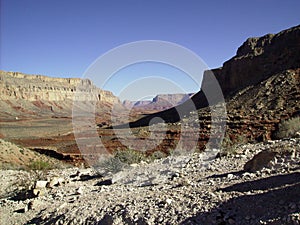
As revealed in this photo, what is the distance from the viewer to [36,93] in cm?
11862

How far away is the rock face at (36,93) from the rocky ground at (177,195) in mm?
81566

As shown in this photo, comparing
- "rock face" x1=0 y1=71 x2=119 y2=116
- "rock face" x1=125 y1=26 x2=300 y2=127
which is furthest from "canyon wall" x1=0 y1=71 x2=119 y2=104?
"rock face" x1=125 y1=26 x2=300 y2=127

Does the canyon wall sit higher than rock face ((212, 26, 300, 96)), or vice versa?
the canyon wall

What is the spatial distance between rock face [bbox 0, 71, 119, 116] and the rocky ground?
81.6 meters

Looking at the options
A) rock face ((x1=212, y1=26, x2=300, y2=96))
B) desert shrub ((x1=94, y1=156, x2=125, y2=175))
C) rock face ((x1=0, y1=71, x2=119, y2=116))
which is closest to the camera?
desert shrub ((x1=94, y1=156, x2=125, y2=175))

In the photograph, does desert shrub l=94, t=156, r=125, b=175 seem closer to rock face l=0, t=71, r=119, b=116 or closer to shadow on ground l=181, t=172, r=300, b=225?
shadow on ground l=181, t=172, r=300, b=225

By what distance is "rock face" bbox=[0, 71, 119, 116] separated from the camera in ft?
335

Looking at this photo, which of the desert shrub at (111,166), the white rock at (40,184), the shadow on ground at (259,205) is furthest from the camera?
the desert shrub at (111,166)

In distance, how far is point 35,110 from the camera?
107312 millimetres

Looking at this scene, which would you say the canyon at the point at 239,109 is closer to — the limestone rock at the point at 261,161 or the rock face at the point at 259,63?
the rock face at the point at 259,63

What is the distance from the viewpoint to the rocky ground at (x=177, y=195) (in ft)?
17.7

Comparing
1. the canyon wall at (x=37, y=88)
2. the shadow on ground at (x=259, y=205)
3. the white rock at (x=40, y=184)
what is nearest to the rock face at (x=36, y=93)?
the canyon wall at (x=37, y=88)

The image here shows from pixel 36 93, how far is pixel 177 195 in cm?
11950

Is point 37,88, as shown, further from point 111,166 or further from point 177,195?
point 177,195
